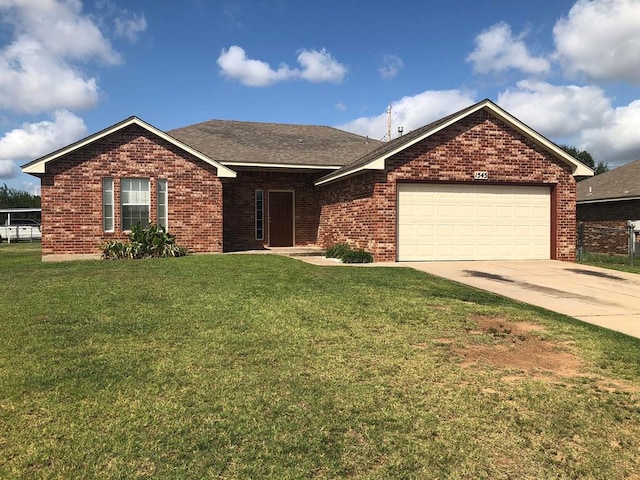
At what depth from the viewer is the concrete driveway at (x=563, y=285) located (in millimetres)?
7628

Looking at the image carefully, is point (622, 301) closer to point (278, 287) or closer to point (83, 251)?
point (278, 287)

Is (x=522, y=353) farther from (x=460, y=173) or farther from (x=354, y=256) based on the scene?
(x=460, y=173)

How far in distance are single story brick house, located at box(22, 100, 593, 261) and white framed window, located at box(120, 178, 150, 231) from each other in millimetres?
33

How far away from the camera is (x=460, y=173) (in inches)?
590

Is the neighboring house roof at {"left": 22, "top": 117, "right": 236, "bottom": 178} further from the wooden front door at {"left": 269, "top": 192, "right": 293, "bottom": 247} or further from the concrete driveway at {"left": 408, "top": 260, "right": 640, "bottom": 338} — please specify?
the concrete driveway at {"left": 408, "top": 260, "right": 640, "bottom": 338}

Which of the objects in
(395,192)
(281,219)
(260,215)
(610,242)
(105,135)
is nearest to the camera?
(395,192)

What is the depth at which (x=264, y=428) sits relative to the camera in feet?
11.5

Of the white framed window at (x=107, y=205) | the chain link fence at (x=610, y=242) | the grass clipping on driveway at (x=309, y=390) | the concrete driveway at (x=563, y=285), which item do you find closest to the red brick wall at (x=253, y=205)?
the white framed window at (x=107, y=205)

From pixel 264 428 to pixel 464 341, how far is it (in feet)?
10.4

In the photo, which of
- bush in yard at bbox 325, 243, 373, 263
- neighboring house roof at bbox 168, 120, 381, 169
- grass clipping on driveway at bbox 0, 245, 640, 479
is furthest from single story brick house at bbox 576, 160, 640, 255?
grass clipping on driveway at bbox 0, 245, 640, 479

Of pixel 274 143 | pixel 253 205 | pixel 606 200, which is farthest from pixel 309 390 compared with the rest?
pixel 606 200

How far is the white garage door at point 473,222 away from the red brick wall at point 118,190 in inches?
259

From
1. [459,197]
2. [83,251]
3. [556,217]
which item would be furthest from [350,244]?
[83,251]

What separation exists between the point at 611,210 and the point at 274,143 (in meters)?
15.3
